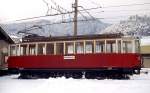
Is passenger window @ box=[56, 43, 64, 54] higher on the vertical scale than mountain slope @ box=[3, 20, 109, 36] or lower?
lower

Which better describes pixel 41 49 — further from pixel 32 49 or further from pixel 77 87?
pixel 77 87

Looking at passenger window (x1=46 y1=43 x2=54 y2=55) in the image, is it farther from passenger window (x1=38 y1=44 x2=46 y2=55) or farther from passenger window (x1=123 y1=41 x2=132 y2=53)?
passenger window (x1=123 y1=41 x2=132 y2=53)

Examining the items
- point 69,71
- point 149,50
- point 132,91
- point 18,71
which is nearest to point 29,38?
point 18,71

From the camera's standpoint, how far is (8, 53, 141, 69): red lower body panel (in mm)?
18922

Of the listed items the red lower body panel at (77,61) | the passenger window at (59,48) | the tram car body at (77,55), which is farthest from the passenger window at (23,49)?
the passenger window at (59,48)

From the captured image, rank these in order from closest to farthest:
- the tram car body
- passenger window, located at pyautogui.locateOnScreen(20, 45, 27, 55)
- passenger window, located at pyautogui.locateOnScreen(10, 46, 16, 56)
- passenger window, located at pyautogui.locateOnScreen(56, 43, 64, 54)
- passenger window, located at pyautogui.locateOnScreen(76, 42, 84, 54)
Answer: the tram car body
passenger window, located at pyautogui.locateOnScreen(76, 42, 84, 54)
passenger window, located at pyautogui.locateOnScreen(56, 43, 64, 54)
passenger window, located at pyautogui.locateOnScreen(20, 45, 27, 55)
passenger window, located at pyautogui.locateOnScreen(10, 46, 16, 56)

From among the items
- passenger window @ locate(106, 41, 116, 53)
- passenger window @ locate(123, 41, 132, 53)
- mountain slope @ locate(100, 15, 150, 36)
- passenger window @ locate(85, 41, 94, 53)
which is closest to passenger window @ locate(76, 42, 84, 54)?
passenger window @ locate(85, 41, 94, 53)

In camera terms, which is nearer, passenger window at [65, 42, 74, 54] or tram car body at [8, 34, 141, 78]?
tram car body at [8, 34, 141, 78]

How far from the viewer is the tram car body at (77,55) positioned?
62.7ft

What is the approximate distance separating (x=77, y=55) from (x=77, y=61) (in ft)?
1.16

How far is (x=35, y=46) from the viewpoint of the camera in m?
21.6

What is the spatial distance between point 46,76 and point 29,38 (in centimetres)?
262

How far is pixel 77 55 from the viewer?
20.0 meters

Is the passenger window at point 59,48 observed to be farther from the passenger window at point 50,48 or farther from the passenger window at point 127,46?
the passenger window at point 127,46
